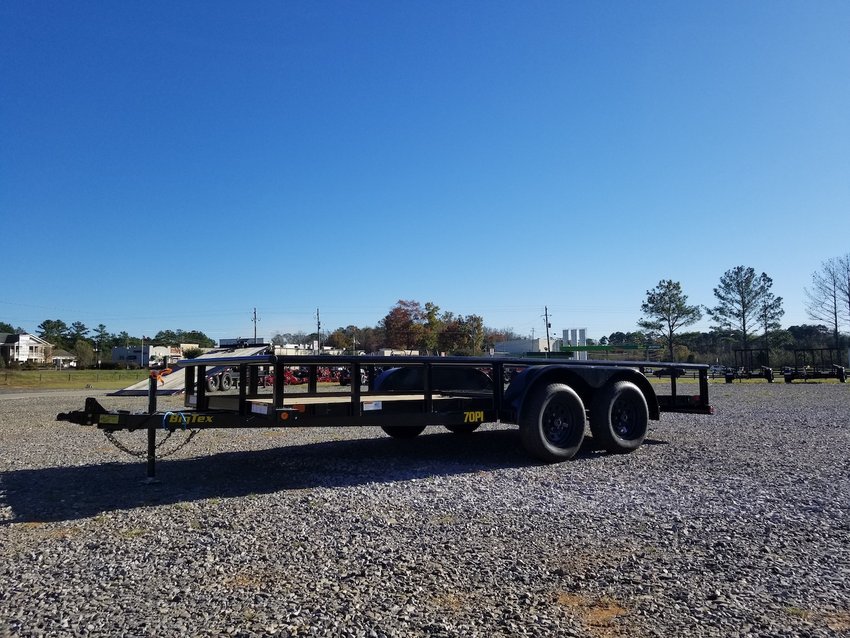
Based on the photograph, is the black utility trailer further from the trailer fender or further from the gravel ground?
the gravel ground

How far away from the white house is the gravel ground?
10861 centimetres

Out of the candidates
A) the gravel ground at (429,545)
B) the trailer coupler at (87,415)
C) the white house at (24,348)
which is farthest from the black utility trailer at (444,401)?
the white house at (24,348)

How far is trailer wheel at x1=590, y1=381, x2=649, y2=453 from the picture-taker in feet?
25.6

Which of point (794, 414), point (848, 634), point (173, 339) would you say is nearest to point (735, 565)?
point (848, 634)

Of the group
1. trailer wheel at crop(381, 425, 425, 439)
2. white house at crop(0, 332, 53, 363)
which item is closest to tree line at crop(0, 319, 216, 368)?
white house at crop(0, 332, 53, 363)

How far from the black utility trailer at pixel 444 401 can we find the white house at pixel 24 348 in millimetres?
107455

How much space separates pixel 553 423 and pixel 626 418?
1.39m

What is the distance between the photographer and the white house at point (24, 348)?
10089 centimetres

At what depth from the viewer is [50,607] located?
3279mm

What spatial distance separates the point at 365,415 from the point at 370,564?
2.62 meters

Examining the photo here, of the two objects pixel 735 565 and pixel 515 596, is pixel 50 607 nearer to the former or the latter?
pixel 515 596

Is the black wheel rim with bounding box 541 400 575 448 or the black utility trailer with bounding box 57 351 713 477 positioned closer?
the black utility trailer with bounding box 57 351 713 477

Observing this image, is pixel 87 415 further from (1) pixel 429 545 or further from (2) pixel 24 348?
(2) pixel 24 348

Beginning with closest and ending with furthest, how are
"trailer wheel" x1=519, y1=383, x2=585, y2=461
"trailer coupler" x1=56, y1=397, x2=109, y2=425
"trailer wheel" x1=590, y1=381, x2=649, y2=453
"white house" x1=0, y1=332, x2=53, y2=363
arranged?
"trailer coupler" x1=56, y1=397, x2=109, y2=425 < "trailer wheel" x1=519, y1=383, x2=585, y2=461 < "trailer wheel" x1=590, y1=381, x2=649, y2=453 < "white house" x1=0, y1=332, x2=53, y2=363
